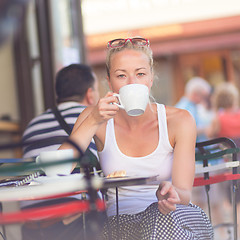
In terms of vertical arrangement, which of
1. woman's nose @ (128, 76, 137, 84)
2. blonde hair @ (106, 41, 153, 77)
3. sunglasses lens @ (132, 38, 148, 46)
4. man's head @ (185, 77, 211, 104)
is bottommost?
man's head @ (185, 77, 211, 104)

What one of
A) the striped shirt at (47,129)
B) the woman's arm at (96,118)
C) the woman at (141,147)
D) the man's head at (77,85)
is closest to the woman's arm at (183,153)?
the woman at (141,147)

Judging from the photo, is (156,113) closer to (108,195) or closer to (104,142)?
(104,142)

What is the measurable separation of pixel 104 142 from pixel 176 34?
6.75m

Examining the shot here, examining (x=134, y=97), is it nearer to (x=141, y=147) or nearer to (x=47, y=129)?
(x=141, y=147)

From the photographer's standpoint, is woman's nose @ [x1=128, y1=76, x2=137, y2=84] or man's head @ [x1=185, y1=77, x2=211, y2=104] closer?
woman's nose @ [x1=128, y1=76, x2=137, y2=84]

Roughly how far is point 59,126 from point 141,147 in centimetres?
75

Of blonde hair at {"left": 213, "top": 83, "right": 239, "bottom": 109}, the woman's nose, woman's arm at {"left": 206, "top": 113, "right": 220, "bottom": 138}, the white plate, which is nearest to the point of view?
the white plate

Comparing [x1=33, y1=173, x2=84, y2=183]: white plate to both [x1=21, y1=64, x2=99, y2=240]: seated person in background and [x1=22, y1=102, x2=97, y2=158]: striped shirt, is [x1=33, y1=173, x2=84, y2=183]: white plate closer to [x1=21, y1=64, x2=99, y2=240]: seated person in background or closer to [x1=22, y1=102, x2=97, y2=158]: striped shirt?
[x1=21, y1=64, x2=99, y2=240]: seated person in background

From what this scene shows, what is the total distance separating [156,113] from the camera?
6.56ft

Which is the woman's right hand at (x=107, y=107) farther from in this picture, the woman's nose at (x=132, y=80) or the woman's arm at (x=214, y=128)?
the woman's arm at (x=214, y=128)

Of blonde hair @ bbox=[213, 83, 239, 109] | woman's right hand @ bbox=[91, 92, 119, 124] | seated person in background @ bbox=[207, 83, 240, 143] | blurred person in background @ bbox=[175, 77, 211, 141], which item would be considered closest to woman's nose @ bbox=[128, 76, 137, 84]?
woman's right hand @ bbox=[91, 92, 119, 124]

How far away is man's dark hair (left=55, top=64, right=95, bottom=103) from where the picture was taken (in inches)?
114

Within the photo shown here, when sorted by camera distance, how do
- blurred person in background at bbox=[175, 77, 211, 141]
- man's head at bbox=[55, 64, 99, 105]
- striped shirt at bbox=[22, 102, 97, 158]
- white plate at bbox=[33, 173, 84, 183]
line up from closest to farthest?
white plate at bbox=[33, 173, 84, 183] → striped shirt at bbox=[22, 102, 97, 158] → man's head at bbox=[55, 64, 99, 105] → blurred person in background at bbox=[175, 77, 211, 141]

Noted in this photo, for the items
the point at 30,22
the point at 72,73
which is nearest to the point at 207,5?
the point at 30,22
